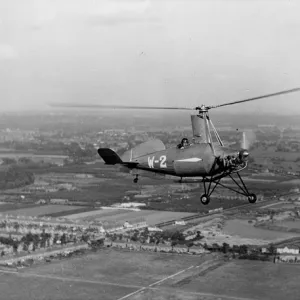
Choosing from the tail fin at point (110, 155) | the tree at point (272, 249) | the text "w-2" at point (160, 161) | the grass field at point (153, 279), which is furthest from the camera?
the tree at point (272, 249)

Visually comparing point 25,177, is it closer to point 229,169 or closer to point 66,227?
point 66,227

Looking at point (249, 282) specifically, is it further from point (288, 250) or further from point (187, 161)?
point (187, 161)

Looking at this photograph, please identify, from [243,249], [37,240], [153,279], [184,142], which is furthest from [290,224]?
[184,142]

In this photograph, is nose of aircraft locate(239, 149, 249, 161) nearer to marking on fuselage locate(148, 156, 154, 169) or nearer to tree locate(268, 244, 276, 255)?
marking on fuselage locate(148, 156, 154, 169)

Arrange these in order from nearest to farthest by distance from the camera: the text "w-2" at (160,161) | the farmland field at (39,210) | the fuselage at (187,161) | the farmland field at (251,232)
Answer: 1. the fuselage at (187,161)
2. the text "w-2" at (160,161)
3. the farmland field at (251,232)
4. the farmland field at (39,210)

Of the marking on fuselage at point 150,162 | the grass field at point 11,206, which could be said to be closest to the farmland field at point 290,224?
the grass field at point 11,206

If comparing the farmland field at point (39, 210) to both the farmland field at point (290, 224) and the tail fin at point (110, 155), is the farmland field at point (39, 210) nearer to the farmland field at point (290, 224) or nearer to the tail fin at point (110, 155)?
the farmland field at point (290, 224)

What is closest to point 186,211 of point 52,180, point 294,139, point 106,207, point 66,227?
point 106,207
